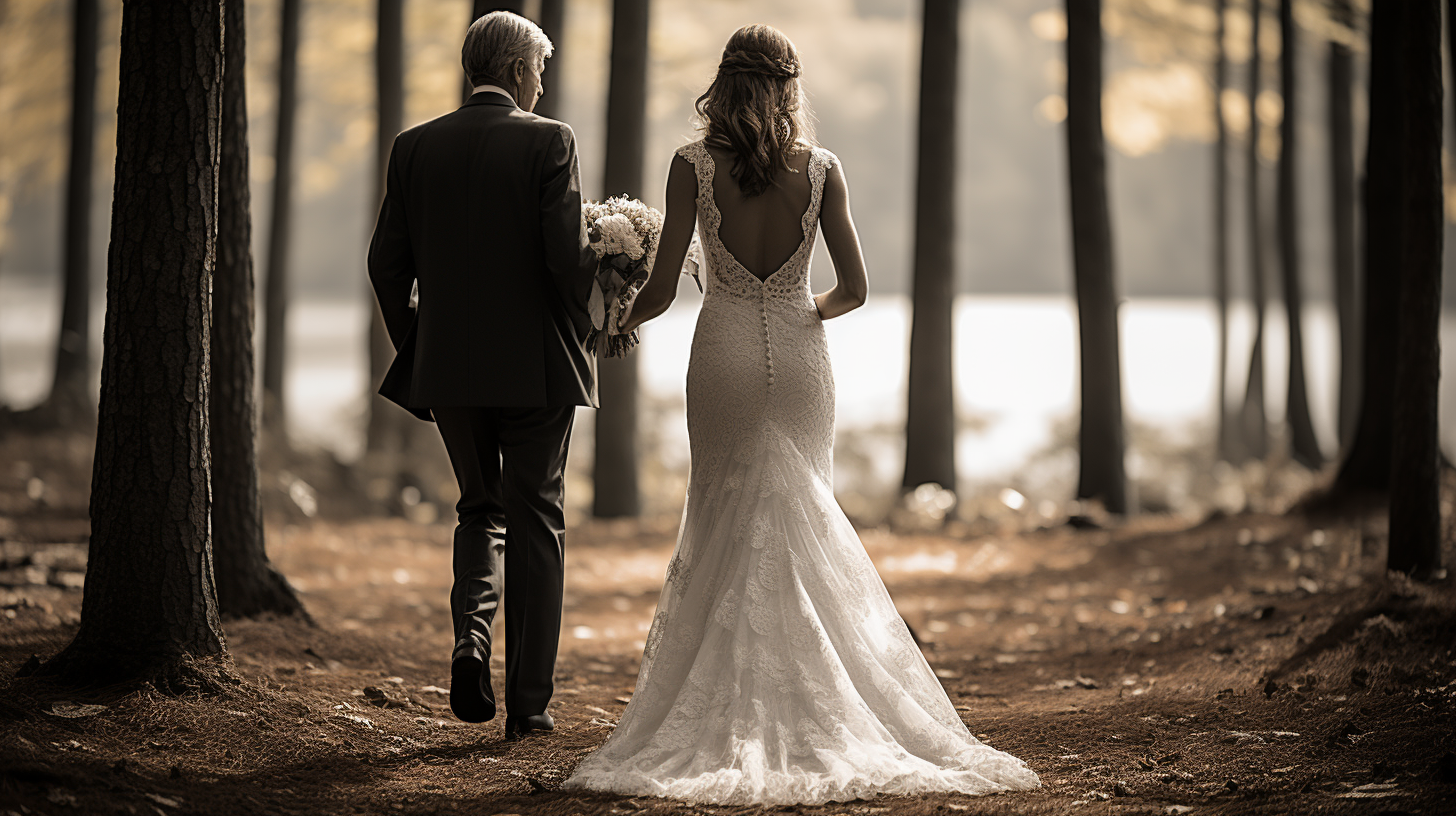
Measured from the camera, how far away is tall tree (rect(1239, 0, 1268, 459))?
16.2 metres

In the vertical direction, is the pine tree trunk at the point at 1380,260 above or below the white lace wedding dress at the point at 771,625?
above

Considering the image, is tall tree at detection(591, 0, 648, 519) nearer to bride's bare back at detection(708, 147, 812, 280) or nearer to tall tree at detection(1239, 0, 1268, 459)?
bride's bare back at detection(708, 147, 812, 280)

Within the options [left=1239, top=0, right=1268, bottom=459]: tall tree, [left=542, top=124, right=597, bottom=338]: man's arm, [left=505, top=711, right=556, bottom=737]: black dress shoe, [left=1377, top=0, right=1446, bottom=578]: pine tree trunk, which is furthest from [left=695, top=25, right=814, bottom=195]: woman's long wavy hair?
[left=1239, top=0, right=1268, bottom=459]: tall tree

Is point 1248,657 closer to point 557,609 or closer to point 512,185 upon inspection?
point 557,609

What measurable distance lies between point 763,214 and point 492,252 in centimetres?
97

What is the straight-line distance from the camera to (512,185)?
3.85 metres

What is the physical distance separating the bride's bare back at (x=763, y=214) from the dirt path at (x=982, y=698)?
188 centimetres

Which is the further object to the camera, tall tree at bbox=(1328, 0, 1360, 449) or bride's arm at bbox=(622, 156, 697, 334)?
tall tree at bbox=(1328, 0, 1360, 449)

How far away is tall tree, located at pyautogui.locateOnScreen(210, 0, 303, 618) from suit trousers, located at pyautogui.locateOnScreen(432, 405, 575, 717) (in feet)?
5.86

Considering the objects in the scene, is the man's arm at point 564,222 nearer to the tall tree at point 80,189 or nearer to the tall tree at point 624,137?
the tall tree at point 624,137

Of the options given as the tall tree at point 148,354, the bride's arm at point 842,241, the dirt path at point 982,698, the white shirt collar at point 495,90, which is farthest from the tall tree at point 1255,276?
A: the tall tree at point 148,354

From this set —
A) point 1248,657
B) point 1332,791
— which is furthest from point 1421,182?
point 1332,791

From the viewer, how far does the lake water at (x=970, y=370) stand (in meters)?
21.3

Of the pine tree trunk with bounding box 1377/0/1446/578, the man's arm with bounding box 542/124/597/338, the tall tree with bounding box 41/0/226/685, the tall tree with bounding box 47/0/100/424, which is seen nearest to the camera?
the man's arm with bounding box 542/124/597/338
